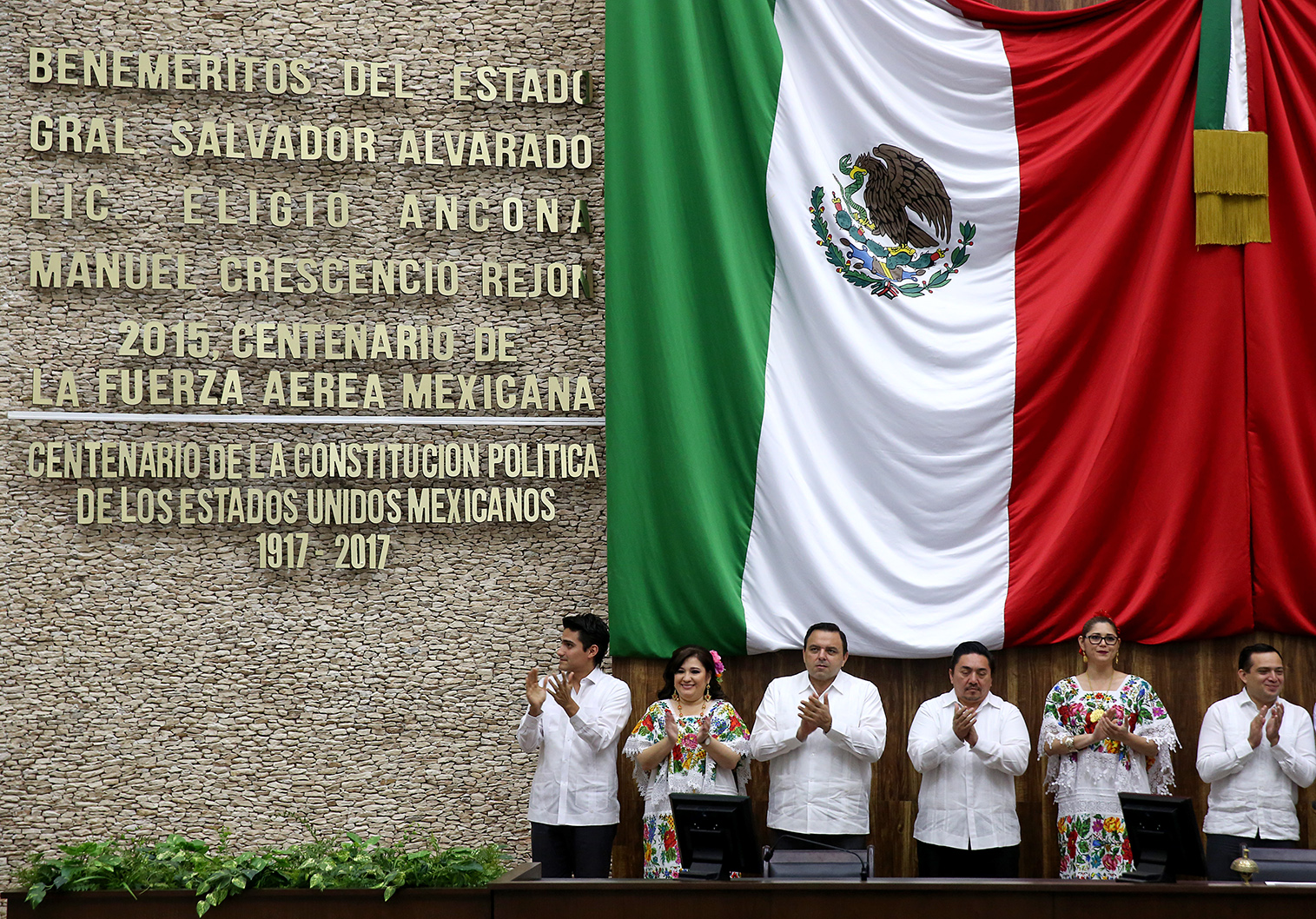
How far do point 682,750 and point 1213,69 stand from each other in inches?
130

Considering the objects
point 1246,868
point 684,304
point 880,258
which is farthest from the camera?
point 880,258

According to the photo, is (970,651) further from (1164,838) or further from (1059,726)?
(1164,838)

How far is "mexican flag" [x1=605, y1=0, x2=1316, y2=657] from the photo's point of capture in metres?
4.34

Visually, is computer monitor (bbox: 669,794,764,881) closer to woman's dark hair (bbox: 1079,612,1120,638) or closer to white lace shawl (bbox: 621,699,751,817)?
white lace shawl (bbox: 621,699,751,817)

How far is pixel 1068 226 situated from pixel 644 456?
1.90 metres

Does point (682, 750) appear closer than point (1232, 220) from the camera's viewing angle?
Yes

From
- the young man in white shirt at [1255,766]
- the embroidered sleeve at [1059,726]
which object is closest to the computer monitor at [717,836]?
the embroidered sleeve at [1059,726]

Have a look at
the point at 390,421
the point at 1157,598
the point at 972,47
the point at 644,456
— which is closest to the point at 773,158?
the point at 972,47

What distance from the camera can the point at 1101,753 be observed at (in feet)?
12.8

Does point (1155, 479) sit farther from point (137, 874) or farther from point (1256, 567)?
point (137, 874)

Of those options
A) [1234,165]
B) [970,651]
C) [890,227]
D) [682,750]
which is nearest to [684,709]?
[682,750]

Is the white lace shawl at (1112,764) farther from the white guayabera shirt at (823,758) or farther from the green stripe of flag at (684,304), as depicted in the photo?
the green stripe of flag at (684,304)

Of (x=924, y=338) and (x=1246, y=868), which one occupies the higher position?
(x=924, y=338)

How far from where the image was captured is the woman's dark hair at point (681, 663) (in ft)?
13.1
